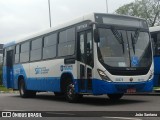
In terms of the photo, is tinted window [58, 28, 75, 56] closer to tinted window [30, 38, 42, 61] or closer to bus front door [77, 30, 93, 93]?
bus front door [77, 30, 93, 93]

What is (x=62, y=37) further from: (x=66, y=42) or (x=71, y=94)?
(x=71, y=94)

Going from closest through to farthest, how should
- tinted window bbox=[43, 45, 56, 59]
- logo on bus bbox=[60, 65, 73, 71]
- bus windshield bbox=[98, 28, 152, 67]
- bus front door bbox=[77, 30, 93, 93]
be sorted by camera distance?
bus windshield bbox=[98, 28, 152, 67], bus front door bbox=[77, 30, 93, 93], logo on bus bbox=[60, 65, 73, 71], tinted window bbox=[43, 45, 56, 59]

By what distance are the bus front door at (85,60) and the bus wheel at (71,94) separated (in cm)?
67

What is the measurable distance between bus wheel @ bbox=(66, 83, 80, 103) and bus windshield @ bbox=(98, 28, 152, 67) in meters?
2.23

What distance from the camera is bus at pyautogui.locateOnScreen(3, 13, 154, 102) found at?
51.5 ft

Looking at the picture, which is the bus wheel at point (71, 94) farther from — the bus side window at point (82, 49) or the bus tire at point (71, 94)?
the bus side window at point (82, 49)

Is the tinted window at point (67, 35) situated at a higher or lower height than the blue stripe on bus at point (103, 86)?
higher

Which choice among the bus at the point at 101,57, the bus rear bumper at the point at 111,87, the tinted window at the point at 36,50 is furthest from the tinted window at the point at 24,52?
the bus rear bumper at the point at 111,87

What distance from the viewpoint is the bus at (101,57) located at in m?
15.7

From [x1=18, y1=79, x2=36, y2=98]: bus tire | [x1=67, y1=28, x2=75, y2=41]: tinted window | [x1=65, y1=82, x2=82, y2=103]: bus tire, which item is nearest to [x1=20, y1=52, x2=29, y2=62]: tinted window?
[x1=18, y1=79, x2=36, y2=98]: bus tire

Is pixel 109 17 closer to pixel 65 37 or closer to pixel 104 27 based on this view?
pixel 104 27

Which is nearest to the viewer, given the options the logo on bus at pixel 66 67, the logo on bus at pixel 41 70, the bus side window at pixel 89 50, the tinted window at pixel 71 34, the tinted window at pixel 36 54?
the bus side window at pixel 89 50

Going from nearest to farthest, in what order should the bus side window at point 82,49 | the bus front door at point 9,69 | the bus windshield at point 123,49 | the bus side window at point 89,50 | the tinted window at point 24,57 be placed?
the bus windshield at point 123,49, the bus side window at point 89,50, the bus side window at point 82,49, the tinted window at point 24,57, the bus front door at point 9,69

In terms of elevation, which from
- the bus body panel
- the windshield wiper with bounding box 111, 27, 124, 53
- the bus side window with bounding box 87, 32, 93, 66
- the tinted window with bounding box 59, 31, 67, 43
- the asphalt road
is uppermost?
the tinted window with bounding box 59, 31, 67, 43
